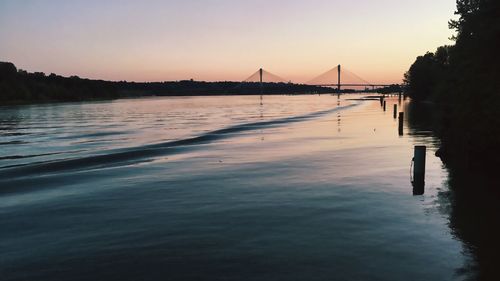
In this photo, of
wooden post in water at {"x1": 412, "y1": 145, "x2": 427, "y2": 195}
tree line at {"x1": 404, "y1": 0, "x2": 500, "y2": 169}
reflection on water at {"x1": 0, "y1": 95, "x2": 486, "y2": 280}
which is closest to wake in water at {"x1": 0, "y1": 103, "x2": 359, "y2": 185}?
reflection on water at {"x1": 0, "y1": 95, "x2": 486, "y2": 280}

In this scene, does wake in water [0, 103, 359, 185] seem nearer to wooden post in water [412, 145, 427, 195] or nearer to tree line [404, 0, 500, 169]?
wooden post in water [412, 145, 427, 195]

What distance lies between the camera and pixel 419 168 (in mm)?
15594

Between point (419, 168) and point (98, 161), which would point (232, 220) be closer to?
point (419, 168)

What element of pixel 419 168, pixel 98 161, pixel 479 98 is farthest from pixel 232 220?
pixel 98 161

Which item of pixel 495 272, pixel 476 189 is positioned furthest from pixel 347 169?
pixel 495 272

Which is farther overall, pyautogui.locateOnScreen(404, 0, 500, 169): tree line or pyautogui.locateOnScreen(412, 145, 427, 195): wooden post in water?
pyautogui.locateOnScreen(404, 0, 500, 169): tree line

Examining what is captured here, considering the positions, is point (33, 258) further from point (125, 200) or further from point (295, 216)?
point (295, 216)

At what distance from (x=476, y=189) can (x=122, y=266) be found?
14138 millimetres

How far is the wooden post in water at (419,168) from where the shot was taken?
609 inches

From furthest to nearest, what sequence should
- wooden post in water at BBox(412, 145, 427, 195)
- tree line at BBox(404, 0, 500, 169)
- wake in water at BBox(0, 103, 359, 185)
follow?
wake in water at BBox(0, 103, 359, 185), tree line at BBox(404, 0, 500, 169), wooden post in water at BBox(412, 145, 427, 195)

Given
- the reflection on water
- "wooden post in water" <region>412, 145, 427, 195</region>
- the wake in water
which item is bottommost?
the wake in water

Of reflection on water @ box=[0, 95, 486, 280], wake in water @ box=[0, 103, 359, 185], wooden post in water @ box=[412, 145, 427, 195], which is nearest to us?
reflection on water @ box=[0, 95, 486, 280]

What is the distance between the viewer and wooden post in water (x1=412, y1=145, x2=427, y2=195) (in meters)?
15.5

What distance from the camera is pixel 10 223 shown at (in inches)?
528
